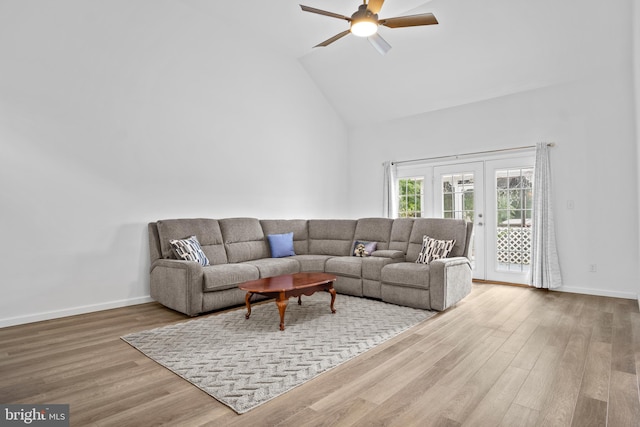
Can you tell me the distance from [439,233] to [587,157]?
227 cm

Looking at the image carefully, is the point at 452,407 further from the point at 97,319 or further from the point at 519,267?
the point at 519,267

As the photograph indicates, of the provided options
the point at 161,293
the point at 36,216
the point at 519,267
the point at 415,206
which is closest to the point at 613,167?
the point at 519,267

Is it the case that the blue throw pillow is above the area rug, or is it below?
above

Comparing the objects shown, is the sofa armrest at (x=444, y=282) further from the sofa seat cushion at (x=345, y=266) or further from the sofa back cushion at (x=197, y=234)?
the sofa back cushion at (x=197, y=234)

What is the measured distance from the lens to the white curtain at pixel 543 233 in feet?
15.7

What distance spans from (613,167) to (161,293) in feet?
19.2

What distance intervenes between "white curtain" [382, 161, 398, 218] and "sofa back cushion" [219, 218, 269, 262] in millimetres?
2564

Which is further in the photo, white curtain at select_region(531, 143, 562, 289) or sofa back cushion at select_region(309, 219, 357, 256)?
sofa back cushion at select_region(309, 219, 357, 256)

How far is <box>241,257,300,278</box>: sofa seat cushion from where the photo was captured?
4.36 m

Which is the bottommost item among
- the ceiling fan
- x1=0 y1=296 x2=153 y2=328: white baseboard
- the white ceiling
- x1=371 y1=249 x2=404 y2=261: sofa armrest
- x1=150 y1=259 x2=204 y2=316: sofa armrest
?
x1=0 y1=296 x2=153 y2=328: white baseboard

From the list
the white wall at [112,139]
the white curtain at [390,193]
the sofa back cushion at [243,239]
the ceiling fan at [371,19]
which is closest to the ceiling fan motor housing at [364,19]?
the ceiling fan at [371,19]

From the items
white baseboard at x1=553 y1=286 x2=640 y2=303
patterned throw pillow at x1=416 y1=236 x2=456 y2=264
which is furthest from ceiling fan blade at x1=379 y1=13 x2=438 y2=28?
white baseboard at x1=553 y1=286 x2=640 y2=303

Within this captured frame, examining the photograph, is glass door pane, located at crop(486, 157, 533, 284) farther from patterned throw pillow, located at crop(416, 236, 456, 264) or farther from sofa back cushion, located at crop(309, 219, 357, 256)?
sofa back cushion, located at crop(309, 219, 357, 256)

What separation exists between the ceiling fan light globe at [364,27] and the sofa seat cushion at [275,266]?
9.43ft
